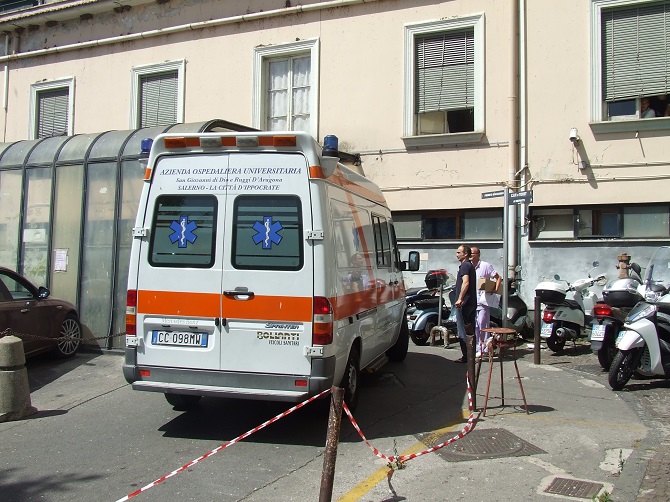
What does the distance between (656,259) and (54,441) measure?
795cm

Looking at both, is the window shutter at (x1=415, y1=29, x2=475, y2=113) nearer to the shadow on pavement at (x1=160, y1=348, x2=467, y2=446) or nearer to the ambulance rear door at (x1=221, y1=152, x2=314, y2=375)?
the shadow on pavement at (x1=160, y1=348, x2=467, y2=446)

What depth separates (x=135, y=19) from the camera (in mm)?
16312

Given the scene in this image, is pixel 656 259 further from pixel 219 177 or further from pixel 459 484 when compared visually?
pixel 219 177

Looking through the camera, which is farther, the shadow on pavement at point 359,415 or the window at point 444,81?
the window at point 444,81

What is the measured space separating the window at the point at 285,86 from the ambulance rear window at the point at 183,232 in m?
8.56

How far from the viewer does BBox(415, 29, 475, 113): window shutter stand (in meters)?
13.1

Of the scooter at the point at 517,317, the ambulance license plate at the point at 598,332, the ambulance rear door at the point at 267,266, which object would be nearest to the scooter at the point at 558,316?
the scooter at the point at 517,317

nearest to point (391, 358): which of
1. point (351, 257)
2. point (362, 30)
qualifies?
point (351, 257)

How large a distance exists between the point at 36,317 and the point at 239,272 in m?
5.01

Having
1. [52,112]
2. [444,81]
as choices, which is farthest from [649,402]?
[52,112]

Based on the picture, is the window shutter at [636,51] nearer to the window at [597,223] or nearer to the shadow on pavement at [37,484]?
the window at [597,223]

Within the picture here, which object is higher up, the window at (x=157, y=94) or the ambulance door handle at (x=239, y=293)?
the window at (x=157, y=94)

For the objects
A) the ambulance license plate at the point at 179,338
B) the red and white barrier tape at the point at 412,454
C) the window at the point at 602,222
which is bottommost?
the red and white barrier tape at the point at 412,454

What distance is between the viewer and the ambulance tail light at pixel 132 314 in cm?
603
